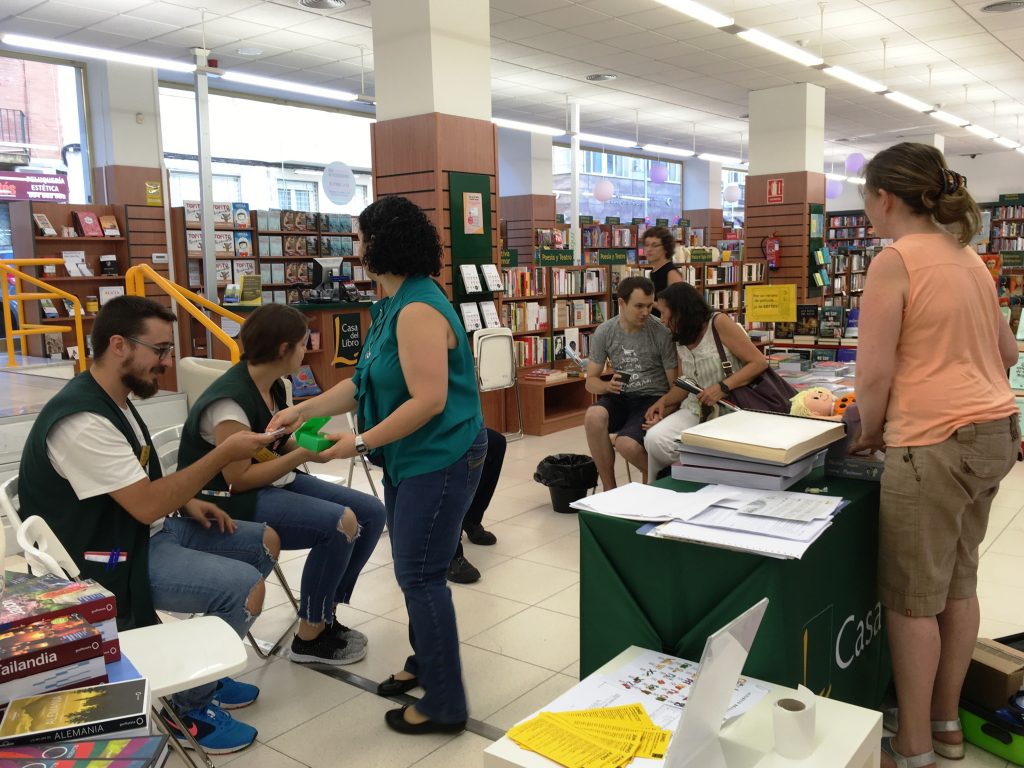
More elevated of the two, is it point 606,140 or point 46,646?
point 606,140

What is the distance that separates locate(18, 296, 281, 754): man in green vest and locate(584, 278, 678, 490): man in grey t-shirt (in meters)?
2.40

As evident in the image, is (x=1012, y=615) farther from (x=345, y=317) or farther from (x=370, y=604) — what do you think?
(x=345, y=317)

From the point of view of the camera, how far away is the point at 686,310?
379 centimetres

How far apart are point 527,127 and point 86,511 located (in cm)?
1277

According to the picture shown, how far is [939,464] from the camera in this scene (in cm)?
189

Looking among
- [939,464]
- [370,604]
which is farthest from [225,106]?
[939,464]

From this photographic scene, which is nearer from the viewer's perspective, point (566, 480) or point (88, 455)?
point (88, 455)

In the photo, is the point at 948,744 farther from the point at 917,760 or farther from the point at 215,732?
the point at 215,732

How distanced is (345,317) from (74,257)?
11.6ft

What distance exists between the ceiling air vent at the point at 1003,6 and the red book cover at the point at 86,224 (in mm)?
9642

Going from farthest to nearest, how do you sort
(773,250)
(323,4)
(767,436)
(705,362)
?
1. (773,250)
2. (323,4)
3. (705,362)
4. (767,436)

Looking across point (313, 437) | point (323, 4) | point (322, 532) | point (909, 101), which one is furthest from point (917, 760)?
point (909, 101)

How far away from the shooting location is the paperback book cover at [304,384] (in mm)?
8781

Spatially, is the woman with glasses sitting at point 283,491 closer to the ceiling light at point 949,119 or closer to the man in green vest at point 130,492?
the man in green vest at point 130,492
